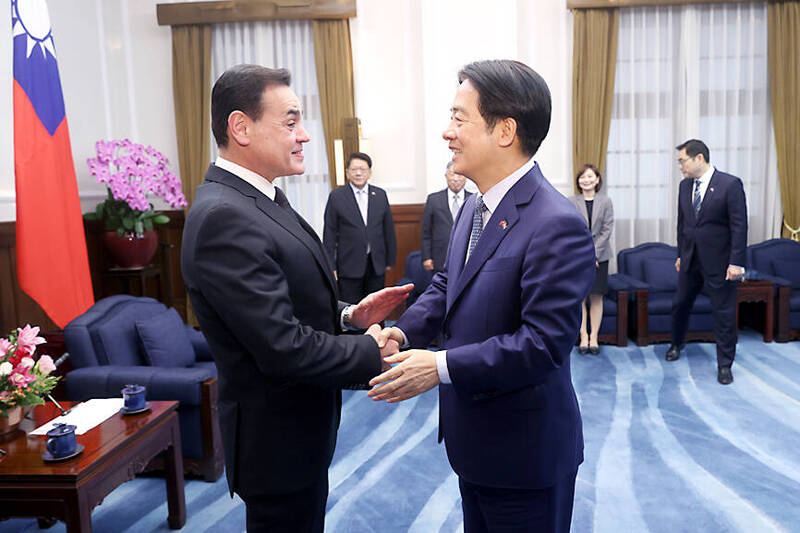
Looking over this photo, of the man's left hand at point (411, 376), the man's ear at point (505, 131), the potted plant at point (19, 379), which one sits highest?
the man's ear at point (505, 131)

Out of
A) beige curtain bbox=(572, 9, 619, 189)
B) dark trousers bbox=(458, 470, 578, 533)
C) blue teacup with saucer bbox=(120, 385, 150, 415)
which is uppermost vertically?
beige curtain bbox=(572, 9, 619, 189)

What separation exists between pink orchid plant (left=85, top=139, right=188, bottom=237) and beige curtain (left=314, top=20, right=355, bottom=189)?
199cm

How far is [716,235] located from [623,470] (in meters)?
2.16

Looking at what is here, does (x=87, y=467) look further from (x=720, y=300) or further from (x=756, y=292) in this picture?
(x=756, y=292)

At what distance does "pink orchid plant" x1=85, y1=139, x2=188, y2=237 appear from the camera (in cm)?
509

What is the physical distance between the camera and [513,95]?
1435mm

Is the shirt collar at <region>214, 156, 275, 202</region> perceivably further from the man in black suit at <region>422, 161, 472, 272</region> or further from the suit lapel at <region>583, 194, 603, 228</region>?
the suit lapel at <region>583, 194, 603, 228</region>

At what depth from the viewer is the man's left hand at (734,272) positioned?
4395 millimetres

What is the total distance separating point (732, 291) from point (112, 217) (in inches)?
198

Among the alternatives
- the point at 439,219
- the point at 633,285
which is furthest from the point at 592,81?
the point at 439,219

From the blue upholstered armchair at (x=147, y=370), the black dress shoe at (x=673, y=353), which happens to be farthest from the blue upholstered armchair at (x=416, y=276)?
the blue upholstered armchair at (x=147, y=370)

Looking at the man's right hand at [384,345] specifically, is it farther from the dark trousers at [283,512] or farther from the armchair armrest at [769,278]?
the armchair armrest at [769,278]

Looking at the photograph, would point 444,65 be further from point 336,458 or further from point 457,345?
point 457,345

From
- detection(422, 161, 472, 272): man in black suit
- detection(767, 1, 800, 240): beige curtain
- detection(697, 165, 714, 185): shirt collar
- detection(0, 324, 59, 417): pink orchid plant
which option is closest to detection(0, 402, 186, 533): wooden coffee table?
detection(0, 324, 59, 417): pink orchid plant
